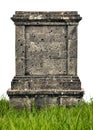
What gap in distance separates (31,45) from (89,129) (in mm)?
5111

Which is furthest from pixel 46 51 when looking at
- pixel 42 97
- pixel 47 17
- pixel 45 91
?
pixel 42 97

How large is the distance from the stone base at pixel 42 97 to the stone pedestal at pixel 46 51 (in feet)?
0.41

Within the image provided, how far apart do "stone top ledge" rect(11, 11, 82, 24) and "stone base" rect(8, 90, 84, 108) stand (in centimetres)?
192

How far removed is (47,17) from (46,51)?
3.02 feet

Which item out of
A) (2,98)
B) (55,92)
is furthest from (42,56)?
(2,98)

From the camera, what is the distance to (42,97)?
9.88 meters

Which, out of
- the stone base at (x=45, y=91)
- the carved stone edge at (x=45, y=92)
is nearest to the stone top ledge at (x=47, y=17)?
the stone base at (x=45, y=91)

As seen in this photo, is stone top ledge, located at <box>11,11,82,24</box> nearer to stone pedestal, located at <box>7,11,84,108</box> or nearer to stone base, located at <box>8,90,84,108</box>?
stone pedestal, located at <box>7,11,84,108</box>

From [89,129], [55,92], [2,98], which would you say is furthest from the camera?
[2,98]

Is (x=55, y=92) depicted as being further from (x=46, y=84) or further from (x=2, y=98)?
(x=2, y=98)

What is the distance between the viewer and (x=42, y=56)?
10039 mm

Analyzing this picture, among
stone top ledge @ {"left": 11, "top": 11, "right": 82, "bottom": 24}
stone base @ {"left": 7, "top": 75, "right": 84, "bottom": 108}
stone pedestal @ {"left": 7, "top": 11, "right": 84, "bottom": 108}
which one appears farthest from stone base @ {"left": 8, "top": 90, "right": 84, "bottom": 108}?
stone top ledge @ {"left": 11, "top": 11, "right": 82, "bottom": 24}

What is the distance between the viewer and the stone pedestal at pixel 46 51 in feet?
32.9

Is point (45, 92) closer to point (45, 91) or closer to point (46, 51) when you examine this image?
A: point (45, 91)
